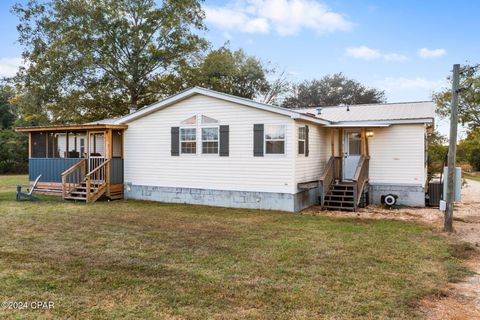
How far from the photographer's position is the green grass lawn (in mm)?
3967

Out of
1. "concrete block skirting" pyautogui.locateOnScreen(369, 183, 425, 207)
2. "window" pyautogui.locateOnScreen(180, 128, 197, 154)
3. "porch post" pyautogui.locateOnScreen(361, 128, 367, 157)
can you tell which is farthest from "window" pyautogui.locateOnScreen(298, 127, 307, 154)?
"window" pyautogui.locateOnScreen(180, 128, 197, 154)

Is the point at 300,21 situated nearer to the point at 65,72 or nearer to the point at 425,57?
the point at 425,57

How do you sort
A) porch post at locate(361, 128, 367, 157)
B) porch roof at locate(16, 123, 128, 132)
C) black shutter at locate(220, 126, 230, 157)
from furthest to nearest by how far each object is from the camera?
porch roof at locate(16, 123, 128, 132) → porch post at locate(361, 128, 367, 157) → black shutter at locate(220, 126, 230, 157)

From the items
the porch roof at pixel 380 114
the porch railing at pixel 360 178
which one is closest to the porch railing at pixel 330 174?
the porch railing at pixel 360 178

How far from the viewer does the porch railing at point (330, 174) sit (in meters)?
11.4

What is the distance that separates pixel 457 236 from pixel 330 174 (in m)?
4.80

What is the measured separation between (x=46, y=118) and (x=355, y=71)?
3010 centimetres

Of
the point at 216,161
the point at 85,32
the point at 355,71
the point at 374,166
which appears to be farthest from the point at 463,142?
the point at 85,32

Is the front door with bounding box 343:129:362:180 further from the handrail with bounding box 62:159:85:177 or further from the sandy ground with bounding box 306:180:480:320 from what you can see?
the handrail with bounding box 62:159:85:177

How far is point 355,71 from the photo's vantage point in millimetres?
38781

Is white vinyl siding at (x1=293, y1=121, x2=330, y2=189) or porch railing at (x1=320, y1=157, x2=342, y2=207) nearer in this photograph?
white vinyl siding at (x1=293, y1=121, x2=330, y2=189)

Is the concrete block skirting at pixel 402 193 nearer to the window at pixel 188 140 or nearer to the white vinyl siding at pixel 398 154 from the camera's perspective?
the white vinyl siding at pixel 398 154

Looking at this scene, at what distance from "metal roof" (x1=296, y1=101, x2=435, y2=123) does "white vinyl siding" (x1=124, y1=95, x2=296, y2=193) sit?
3.44m

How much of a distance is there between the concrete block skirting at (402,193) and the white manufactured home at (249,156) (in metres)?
0.03
